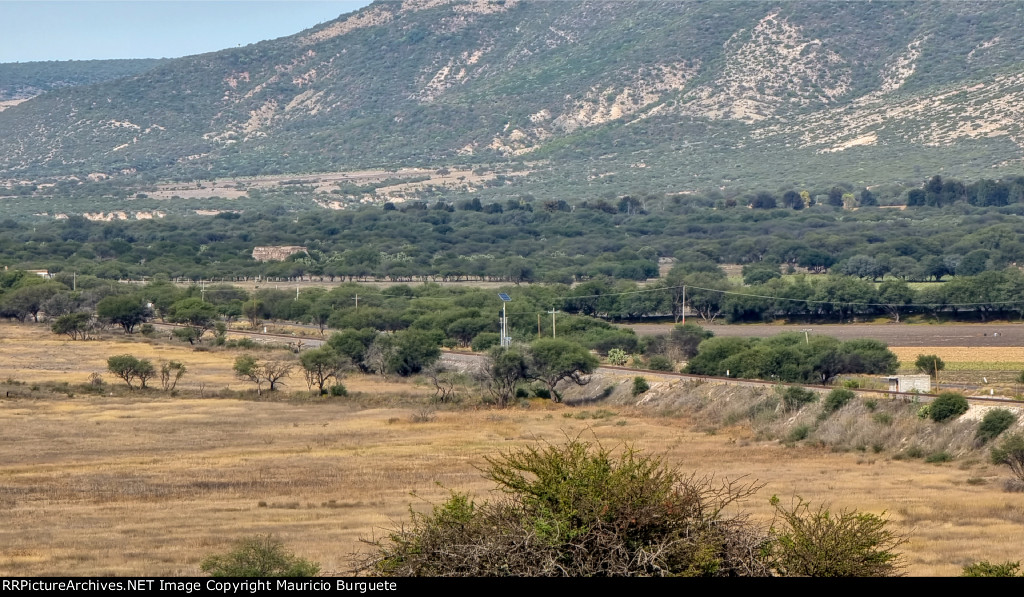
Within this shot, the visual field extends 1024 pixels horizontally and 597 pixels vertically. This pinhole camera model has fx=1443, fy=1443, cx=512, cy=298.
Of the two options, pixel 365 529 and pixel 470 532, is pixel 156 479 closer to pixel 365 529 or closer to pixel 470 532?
pixel 365 529

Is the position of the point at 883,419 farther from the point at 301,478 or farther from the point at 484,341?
the point at 484,341

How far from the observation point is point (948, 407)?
42031 mm

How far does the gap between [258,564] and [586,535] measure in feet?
30.3

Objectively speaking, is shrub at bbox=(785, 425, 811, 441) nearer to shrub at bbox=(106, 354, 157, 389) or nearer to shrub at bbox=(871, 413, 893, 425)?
shrub at bbox=(871, 413, 893, 425)

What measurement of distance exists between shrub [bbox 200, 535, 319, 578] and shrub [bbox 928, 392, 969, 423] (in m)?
24.6

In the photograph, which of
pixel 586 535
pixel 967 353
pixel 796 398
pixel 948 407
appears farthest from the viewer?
pixel 967 353

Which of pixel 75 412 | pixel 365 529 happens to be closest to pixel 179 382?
pixel 75 412

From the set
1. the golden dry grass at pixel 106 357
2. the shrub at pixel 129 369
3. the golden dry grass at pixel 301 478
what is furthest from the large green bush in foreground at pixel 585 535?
the shrub at pixel 129 369

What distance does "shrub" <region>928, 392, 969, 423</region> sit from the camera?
41875 mm

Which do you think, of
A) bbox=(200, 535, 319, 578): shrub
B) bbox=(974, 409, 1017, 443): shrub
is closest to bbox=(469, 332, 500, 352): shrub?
bbox=(974, 409, 1017, 443): shrub

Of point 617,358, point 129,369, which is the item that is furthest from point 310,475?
point 617,358

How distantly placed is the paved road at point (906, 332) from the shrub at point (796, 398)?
3091 cm

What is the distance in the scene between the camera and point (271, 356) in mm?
75875

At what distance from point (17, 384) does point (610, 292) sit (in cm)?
5701
